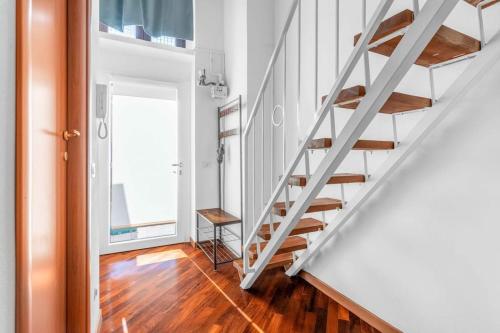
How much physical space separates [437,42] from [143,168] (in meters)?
3.04

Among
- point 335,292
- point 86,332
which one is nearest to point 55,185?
point 86,332

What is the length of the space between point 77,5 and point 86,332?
1503mm

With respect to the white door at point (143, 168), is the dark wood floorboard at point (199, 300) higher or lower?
lower

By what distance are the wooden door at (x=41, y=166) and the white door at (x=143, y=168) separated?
6.76 feet

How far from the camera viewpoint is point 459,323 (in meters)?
1.34

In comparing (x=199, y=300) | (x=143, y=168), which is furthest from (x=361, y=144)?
(x=143, y=168)

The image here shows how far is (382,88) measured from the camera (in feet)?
3.53

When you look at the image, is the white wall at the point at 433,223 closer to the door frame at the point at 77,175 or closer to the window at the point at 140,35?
the door frame at the point at 77,175

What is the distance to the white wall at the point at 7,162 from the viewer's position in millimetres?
519

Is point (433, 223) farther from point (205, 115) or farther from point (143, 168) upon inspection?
point (143, 168)

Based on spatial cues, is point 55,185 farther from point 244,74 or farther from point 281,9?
point 281,9

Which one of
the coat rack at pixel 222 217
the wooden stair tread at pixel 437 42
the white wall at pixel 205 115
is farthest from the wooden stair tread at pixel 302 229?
the white wall at pixel 205 115

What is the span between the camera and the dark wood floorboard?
1754mm

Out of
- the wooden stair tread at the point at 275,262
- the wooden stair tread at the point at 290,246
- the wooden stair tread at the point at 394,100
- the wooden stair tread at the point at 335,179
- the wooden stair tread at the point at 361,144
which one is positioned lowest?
the wooden stair tread at the point at 275,262
